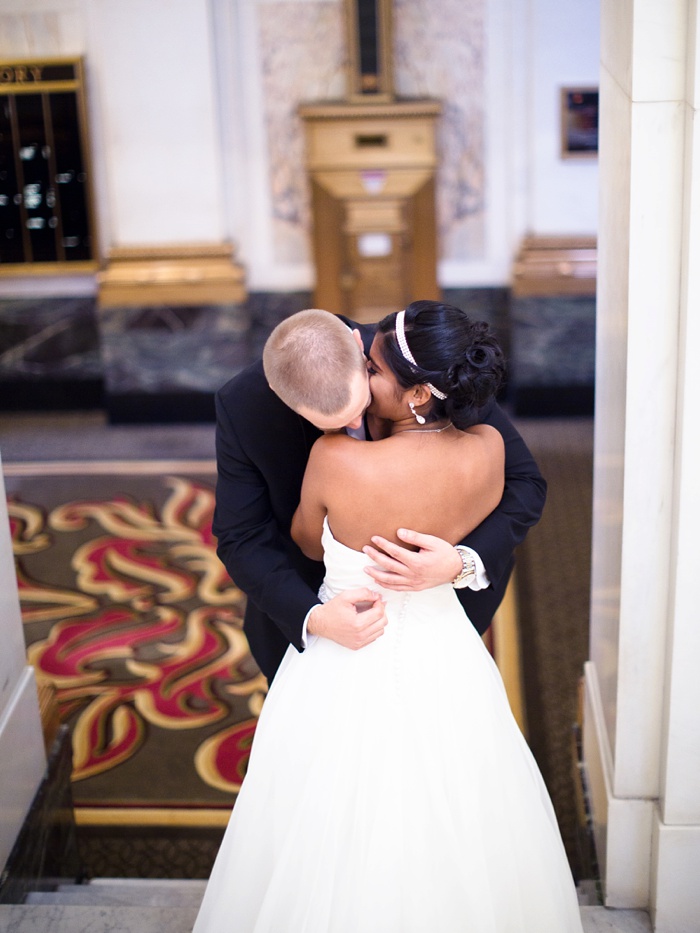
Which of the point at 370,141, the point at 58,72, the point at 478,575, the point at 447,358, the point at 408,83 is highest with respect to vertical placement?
the point at 58,72

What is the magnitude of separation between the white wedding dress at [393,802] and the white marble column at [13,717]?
710mm

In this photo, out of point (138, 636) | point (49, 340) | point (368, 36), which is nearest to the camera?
point (138, 636)

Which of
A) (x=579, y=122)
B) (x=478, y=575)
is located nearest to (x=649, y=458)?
(x=478, y=575)

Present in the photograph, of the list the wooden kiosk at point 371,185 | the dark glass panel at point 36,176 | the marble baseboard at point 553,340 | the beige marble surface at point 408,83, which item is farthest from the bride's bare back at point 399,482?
the dark glass panel at point 36,176

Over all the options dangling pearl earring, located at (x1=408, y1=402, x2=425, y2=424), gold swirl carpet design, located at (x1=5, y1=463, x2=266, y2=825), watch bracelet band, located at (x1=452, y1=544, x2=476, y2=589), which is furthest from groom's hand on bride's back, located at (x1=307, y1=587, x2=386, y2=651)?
gold swirl carpet design, located at (x1=5, y1=463, x2=266, y2=825)

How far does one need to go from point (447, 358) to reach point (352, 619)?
518 mm

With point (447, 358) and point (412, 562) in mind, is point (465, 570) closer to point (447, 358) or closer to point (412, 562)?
point (412, 562)

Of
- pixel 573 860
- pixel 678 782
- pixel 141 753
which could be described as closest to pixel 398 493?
pixel 678 782

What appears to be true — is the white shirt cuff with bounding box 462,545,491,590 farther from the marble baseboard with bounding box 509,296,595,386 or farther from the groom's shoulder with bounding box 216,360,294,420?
the marble baseboard with bounding box 509,296,595,386

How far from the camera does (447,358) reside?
1.97 metres

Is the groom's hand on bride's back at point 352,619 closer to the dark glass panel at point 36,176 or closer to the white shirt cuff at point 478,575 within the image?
the white shirt cuff at point 478,575

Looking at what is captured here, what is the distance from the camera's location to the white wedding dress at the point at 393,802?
205cm

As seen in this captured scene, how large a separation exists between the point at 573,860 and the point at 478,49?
4919mm

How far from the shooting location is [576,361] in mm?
6797
